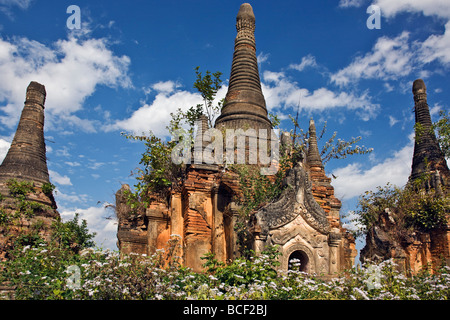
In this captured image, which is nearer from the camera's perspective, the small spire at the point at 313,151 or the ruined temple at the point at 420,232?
the ruined temple at the point at 420,232

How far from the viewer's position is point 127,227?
12492 mm

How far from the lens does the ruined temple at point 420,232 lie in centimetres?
1308

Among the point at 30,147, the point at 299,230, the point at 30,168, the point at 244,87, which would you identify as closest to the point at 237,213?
the point at 299,230

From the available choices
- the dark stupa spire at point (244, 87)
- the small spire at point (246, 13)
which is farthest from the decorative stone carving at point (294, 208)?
the small spire at point (246, 13)

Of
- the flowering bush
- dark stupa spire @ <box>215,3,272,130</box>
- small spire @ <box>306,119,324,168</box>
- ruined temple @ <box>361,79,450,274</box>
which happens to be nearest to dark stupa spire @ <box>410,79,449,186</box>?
ruined temple @ <box>361,79,450,274</box>

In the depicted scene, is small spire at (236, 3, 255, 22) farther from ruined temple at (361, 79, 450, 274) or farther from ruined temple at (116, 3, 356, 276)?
ruined temple at (361, 79, 450, 274)

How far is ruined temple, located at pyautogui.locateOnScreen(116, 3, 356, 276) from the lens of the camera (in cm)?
859

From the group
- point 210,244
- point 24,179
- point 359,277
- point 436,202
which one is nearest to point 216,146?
point 210,244

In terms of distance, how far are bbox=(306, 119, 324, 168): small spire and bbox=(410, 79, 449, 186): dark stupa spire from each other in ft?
21.7

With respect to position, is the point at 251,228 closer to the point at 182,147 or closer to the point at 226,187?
the point at 226,187

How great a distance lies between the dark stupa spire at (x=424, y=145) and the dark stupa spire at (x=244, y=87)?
1010cm

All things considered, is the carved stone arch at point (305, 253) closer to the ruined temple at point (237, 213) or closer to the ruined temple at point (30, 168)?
the ruined temple at point (237, 213)

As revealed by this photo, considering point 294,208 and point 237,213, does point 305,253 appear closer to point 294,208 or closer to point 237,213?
point 294,208

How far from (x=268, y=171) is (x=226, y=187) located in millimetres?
1519
